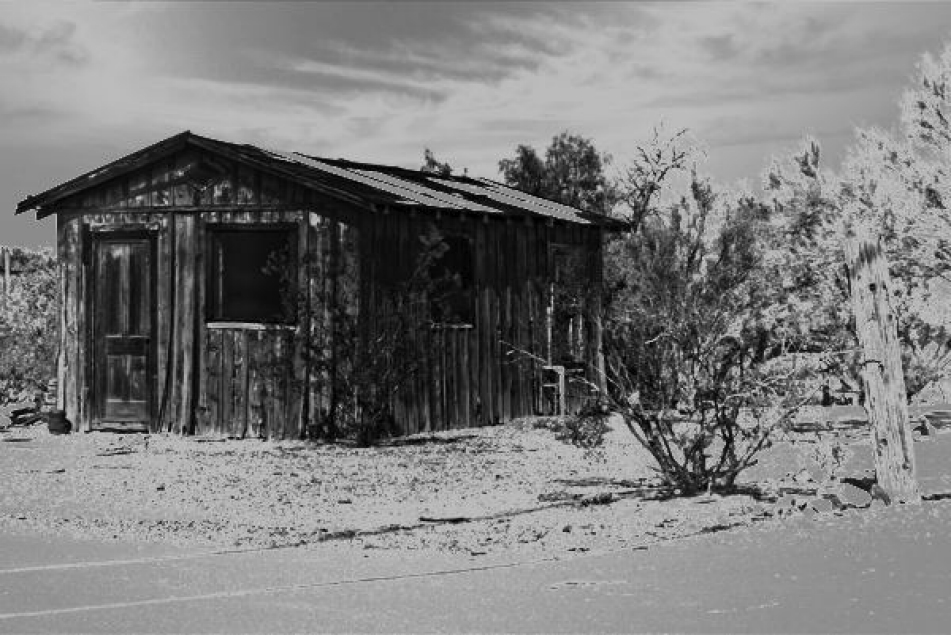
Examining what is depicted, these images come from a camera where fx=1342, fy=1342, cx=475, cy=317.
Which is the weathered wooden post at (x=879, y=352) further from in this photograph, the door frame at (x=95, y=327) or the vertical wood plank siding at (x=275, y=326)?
the door frame at (x=95, y=327)

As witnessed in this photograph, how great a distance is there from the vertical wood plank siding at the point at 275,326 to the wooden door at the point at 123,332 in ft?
0.46

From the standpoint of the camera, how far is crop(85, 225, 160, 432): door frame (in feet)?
57.3

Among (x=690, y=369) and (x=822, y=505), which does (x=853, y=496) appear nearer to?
(x=822, y=505)

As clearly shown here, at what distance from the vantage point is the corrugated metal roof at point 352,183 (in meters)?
16.4

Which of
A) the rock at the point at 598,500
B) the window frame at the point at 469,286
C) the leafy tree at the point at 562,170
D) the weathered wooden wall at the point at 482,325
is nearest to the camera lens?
the rock at the point at 598,500

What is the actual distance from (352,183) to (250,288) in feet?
6.39

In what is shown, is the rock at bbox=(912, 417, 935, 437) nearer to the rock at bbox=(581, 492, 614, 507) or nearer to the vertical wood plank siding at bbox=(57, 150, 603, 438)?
the vertical wood plank siding at bbox=(57, 150, 603, 438)

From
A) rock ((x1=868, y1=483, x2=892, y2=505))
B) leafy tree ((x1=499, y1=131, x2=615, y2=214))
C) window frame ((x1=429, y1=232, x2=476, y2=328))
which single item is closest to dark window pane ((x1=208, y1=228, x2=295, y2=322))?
window frame ((x1=429, y1=232, x2=476, y2=328))

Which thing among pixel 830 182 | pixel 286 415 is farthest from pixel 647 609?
pixel 830 182

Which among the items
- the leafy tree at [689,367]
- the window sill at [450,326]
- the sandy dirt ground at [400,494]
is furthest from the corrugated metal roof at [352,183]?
the leafy tree at [689,367]

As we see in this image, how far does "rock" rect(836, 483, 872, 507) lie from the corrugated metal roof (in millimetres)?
7136

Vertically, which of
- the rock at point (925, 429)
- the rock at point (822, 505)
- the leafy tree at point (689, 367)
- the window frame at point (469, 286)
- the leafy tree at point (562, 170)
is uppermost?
the leafy tree at point (562, 170)

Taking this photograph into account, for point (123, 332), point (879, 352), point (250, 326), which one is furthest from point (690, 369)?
point (123, 332)

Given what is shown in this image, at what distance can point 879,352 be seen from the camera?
419 inches
